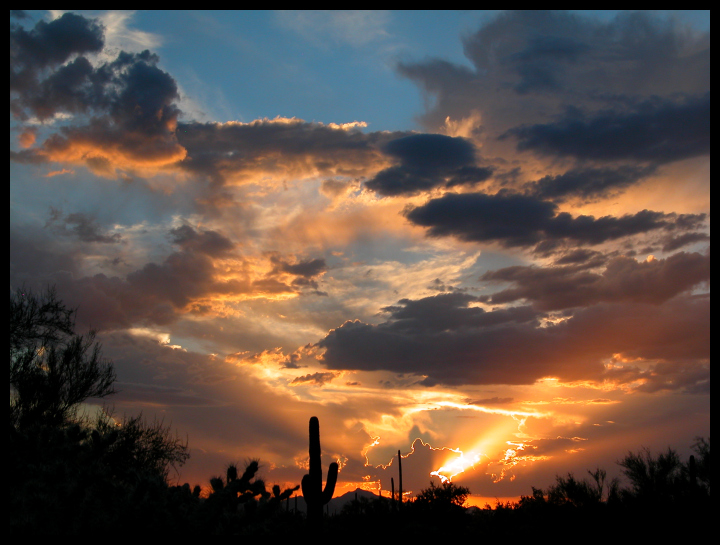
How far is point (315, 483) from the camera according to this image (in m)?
13.0

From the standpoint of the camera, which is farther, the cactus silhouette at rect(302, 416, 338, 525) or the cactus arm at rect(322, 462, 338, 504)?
the cactus arm at rect(322, 462, 338, 504)

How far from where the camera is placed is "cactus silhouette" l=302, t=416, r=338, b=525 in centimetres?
1232

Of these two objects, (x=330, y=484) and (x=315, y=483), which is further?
(x=330, y=484)

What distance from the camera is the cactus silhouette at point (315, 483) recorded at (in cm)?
1232

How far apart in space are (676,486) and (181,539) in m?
28.3

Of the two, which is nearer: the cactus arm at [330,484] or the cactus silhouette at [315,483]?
the cactus silhouette at [315,483]
